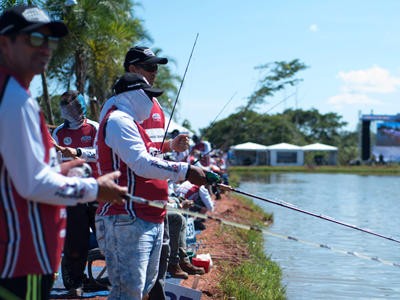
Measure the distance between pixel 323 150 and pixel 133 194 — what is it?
237ft

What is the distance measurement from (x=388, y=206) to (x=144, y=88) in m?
19.7

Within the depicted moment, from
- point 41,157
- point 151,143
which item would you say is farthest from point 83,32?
point 41,157

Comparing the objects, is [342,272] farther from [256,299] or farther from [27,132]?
[27,132]

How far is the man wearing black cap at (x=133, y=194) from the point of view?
4160 mm

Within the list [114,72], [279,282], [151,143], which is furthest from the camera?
[114,72]

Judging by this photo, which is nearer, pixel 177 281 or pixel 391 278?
pixel 177 281

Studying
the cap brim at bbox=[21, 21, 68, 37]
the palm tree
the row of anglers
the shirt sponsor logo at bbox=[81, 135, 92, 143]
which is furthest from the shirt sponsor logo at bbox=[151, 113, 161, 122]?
the palm tree

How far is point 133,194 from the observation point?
14.1 ft

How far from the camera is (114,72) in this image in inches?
695

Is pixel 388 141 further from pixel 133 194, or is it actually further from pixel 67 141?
→ pixel 133 194

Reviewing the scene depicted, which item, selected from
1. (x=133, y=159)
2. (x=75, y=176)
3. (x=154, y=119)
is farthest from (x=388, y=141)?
(x=75, y=176)

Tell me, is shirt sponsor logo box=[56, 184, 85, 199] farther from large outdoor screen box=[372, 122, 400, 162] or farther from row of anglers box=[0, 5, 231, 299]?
large outdoor screen box=[372, 122, 400, 162]

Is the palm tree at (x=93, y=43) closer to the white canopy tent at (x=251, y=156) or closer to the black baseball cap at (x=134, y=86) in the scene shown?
the black baseball cap at (x=134, y=86)

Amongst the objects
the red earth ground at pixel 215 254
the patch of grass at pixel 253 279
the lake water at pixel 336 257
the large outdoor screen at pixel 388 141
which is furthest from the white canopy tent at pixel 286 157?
the patch of grass at pixel 253 279
